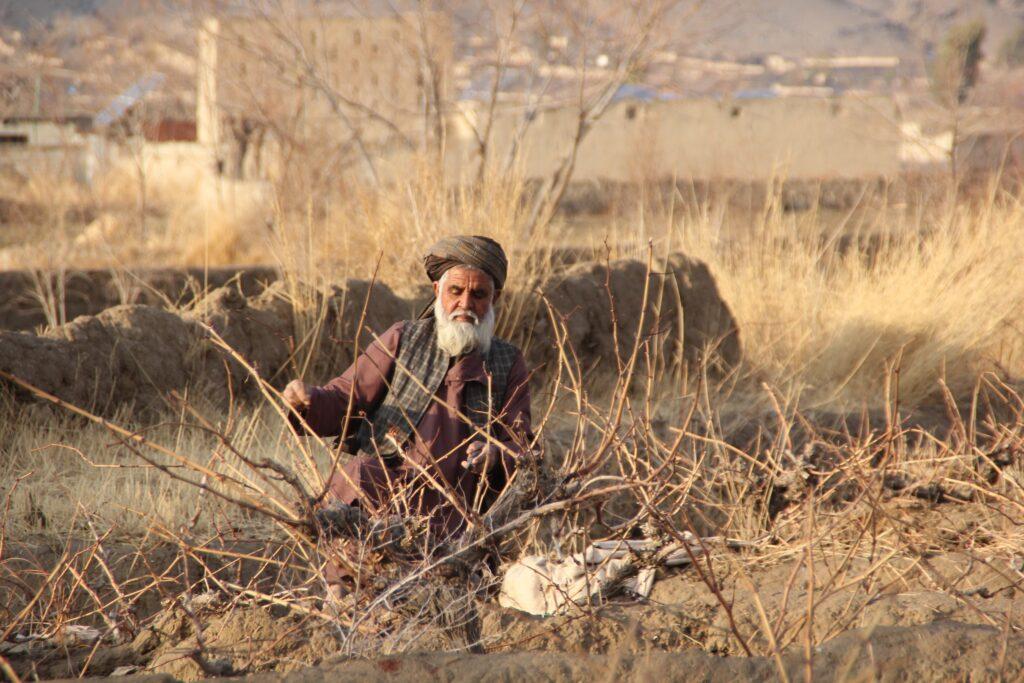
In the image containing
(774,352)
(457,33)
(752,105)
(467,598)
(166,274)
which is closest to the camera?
(467,598)

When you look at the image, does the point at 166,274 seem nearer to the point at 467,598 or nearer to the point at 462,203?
the point at 462,203

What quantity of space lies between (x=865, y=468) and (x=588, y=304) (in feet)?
11.4

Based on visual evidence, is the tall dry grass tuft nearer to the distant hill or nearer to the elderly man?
the elderly man

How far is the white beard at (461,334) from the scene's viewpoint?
151 inches

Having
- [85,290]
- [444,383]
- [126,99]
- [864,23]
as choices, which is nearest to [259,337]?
[444,383]

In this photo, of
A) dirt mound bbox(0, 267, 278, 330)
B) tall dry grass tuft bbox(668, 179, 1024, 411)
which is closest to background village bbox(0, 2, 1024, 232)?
tall dry grass tuft bbox(668, 179, 1024, 411)

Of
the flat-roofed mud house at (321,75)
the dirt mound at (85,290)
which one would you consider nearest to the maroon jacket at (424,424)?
the dirt mound at (85,290)

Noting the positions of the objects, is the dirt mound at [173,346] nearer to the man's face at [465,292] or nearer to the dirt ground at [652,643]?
the man's face at [465,292]

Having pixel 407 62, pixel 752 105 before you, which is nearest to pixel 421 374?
pixel 407 62

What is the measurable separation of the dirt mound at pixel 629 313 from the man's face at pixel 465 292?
2.74 m

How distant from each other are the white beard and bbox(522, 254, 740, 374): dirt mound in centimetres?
277

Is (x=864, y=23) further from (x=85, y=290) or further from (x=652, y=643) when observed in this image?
(x=652, y=643)

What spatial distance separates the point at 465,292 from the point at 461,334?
0.15 meters

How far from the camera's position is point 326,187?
14.8m
